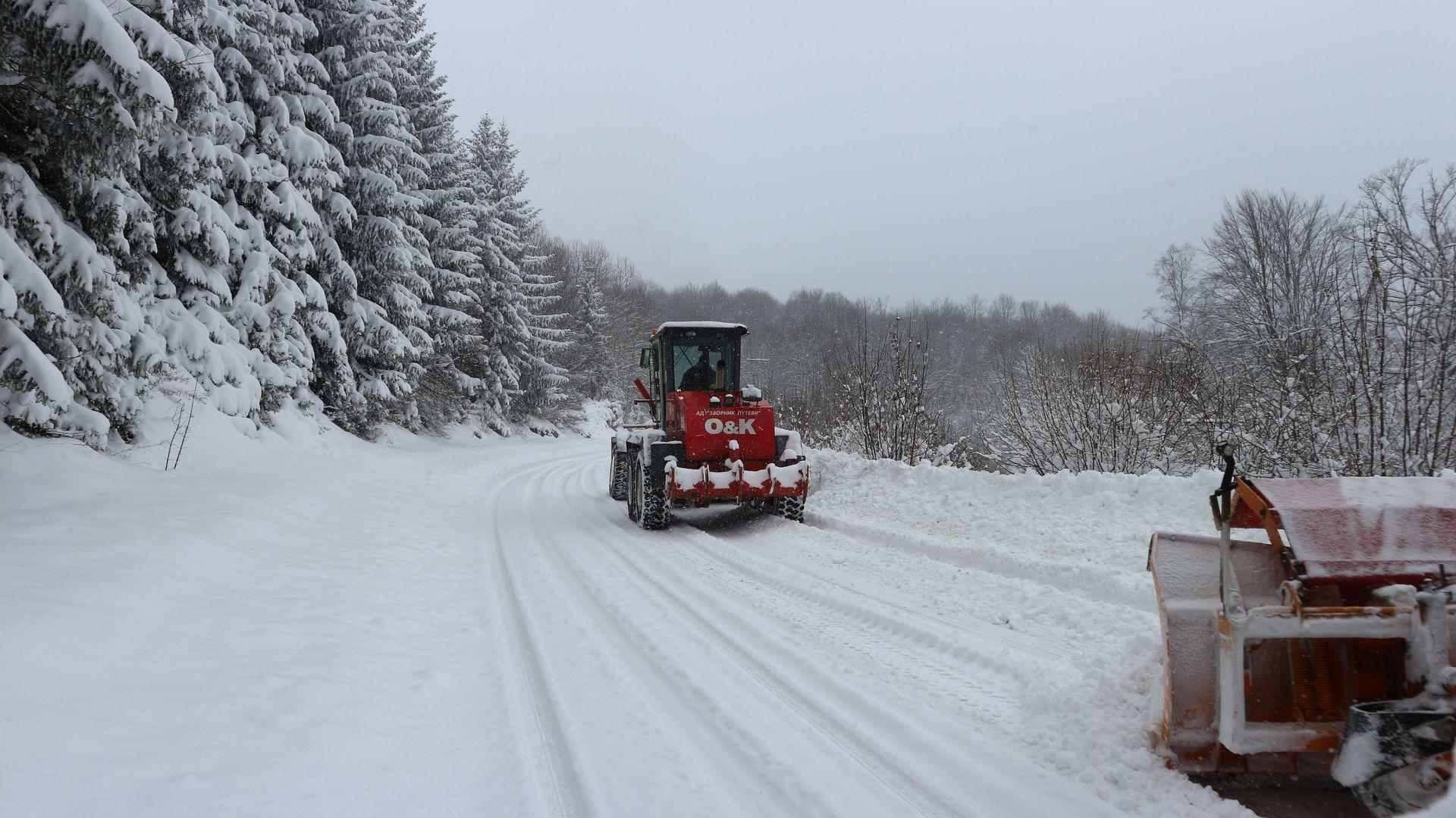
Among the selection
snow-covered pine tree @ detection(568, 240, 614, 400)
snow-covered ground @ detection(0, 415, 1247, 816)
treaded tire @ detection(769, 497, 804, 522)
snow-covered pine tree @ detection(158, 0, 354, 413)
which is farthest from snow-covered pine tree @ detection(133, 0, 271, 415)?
snow-covered pine tree @ detection(568, 240, 614, 400)

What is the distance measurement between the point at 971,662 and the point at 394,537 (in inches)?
261

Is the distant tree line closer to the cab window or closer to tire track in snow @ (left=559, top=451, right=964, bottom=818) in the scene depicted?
the cab window

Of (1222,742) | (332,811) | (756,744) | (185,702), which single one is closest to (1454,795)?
(1222,742)

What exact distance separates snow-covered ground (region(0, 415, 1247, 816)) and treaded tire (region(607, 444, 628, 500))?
3898 millimetres

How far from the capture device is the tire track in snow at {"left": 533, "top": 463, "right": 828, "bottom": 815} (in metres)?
2.80

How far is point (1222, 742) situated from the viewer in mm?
2467

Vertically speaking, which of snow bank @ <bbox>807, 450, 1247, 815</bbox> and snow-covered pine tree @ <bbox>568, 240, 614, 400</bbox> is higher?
snow-covered pine tree @ <bbox>568, 240, 614, 400</bbox>

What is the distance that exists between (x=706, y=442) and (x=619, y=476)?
3.21m

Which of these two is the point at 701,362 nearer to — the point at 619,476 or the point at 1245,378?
the point at 619,476

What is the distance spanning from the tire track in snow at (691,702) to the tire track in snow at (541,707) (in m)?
0.49

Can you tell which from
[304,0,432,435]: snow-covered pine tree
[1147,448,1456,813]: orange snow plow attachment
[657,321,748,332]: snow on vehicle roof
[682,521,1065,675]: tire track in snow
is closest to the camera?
[1147,448,1456,813]: orange snow plow attachment

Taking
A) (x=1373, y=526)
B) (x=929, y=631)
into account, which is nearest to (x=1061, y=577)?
(x=929, y=631)

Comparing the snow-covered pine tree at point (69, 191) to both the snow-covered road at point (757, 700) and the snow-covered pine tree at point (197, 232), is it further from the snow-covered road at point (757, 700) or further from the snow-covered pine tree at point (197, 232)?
the snow-covered road at point (757, 700)

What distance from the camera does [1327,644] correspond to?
8.54 feet
